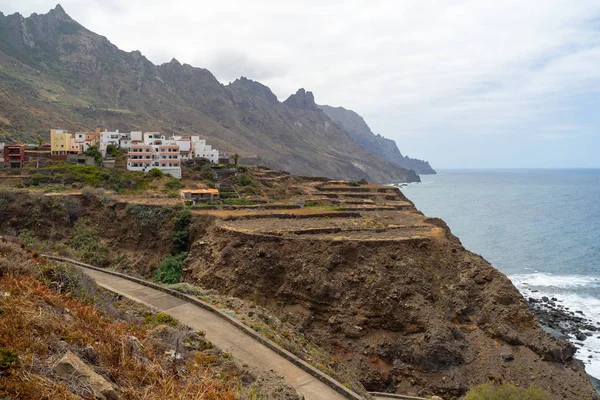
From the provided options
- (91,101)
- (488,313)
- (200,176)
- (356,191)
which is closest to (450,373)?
(488,313)

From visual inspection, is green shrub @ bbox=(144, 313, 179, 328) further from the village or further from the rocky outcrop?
the village

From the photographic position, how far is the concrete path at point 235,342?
34.2ft

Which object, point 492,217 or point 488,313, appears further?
point 492,217

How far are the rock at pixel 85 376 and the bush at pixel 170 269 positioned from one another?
19.8 meters

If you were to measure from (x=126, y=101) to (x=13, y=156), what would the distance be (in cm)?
9015

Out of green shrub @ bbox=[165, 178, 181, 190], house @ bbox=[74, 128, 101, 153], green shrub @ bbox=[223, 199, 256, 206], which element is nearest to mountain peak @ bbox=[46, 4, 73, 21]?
house @ bbox=[74, 128, 101, 153]

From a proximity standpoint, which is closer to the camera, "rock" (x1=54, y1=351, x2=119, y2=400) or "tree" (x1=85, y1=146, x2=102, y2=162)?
"rock" (x1=54, y1=351, x2=119, y2=400)

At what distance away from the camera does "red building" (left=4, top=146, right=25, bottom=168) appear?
40.6 meters

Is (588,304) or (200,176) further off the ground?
(200,176)

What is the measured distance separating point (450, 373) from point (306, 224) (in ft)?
39.6

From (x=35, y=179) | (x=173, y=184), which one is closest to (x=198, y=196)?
(x=173, y=184)

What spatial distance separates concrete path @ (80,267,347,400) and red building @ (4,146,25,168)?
32845 millimetres

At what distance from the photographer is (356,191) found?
47.6 meters

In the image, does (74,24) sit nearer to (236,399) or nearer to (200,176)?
(200,176)
